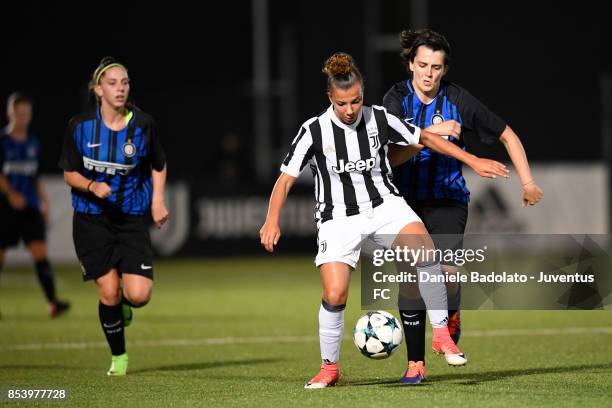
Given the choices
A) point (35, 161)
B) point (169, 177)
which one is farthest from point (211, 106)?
point (35, 161)

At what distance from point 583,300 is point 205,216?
10626 millimetres

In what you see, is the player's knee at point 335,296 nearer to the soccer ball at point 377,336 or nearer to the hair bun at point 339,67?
the soccer ball at point 377,336

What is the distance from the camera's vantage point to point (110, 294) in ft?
26.6

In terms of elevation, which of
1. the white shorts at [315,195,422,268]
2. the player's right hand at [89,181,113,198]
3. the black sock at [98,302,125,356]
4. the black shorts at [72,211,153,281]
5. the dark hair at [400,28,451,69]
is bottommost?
the black sock at [98,302,125,356]

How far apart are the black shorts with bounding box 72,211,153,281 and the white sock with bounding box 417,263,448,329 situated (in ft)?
6.87

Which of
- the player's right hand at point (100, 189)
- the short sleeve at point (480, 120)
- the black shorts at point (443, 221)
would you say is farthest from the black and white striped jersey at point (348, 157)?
the player's right hand at point (100, 189)

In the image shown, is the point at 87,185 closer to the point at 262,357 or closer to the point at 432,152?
the point at 262,357

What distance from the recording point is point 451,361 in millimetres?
6789

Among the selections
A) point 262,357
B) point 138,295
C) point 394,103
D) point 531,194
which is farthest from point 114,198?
point 531,194

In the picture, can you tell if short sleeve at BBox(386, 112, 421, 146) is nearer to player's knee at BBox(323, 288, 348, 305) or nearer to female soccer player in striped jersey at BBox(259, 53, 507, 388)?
female soccer player in striped jersey at BBox(259, 53, 507, 388)

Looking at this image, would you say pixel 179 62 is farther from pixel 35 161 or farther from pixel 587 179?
pixel 35 161

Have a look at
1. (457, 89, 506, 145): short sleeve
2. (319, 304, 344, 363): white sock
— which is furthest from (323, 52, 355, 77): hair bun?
(319, 304, 344, 363): white sock

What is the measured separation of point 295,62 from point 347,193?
14442 mm

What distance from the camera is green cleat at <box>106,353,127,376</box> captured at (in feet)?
26.3
